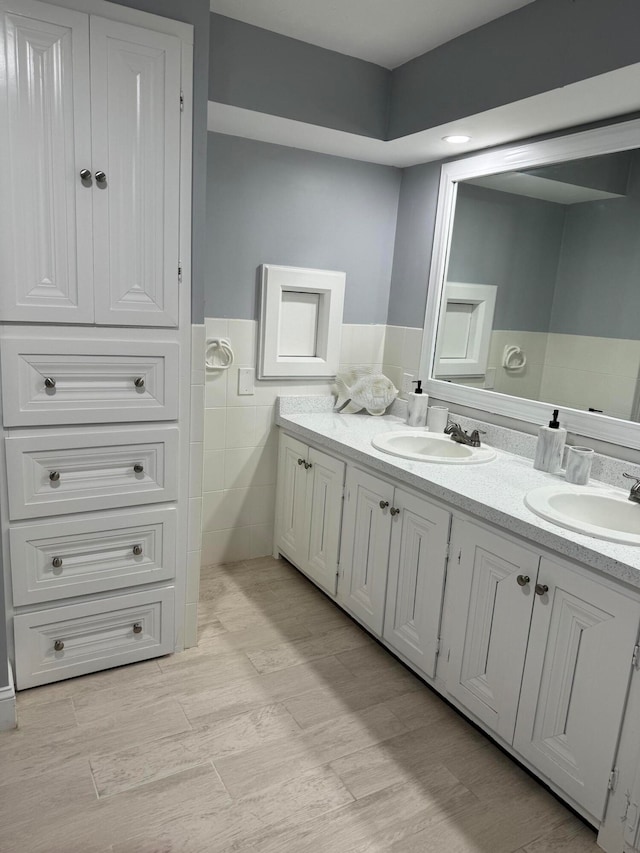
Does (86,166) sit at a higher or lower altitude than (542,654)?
higher

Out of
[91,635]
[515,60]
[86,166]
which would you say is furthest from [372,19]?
[91,635]

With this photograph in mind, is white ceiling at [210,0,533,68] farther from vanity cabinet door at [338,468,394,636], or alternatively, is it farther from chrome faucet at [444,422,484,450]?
vanity cabinet door at [338,468,394,636]

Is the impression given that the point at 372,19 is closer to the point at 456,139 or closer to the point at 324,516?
the point at 456,139

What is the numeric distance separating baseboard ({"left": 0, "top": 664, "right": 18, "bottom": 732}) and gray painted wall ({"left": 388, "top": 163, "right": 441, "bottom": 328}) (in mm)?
2351

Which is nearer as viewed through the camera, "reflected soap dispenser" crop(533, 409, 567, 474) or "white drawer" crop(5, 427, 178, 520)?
"white drawer" crop(5, 427, 178, 520)

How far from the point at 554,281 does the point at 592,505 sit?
3.17 ft

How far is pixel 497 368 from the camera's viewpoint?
8.73ft

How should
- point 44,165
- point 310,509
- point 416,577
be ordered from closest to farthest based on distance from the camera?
1. point 44,165
2. point 416,577
3. point 310,509

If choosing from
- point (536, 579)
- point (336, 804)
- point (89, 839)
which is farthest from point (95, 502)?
point (536, 579)

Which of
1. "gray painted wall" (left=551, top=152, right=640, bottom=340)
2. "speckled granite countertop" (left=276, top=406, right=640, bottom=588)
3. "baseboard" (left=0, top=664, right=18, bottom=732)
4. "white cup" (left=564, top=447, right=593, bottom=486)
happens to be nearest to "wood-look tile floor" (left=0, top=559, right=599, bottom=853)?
"baseboard" (left=0, top=664, right=18, bottom=732)

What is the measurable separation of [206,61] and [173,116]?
23 cm

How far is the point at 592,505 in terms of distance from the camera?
77.3 inches

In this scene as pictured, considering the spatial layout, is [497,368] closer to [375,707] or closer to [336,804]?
[375,707]

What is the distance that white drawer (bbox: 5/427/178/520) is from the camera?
6.45ft
